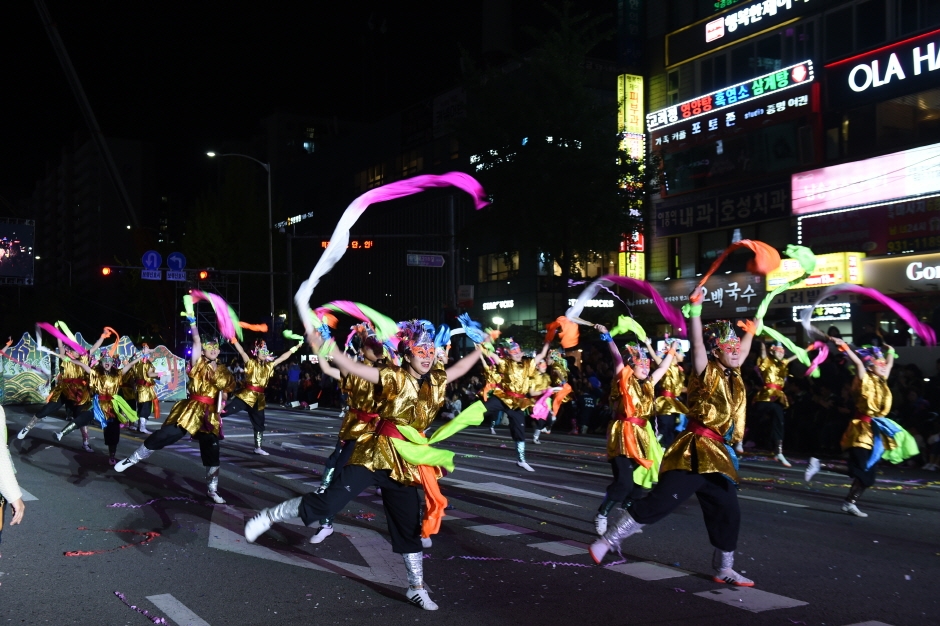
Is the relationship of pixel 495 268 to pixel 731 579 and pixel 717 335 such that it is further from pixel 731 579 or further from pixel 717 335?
pixel 731 579

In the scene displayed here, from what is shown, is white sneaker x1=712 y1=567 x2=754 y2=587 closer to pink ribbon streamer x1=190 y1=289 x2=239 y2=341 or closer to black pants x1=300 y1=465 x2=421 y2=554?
black pants x1=300 y1=465 x2=421 y2=554

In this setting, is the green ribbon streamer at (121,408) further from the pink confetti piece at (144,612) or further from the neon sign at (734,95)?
the neon sign at (734,95)

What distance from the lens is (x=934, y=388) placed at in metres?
14.8

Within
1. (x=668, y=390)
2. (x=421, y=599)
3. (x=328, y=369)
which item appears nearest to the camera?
(x=421, y=599)

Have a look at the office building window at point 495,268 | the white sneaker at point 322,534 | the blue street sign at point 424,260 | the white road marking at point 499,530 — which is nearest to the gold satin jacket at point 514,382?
the white road marking at point 499,530

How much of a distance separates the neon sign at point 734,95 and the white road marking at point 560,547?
843 inches

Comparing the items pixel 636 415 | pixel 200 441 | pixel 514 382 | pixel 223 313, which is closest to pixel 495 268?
pixel 514 382

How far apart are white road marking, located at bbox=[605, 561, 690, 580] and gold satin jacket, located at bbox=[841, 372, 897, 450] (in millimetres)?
3810

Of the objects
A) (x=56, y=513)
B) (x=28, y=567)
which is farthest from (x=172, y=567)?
(x=56, y=513)

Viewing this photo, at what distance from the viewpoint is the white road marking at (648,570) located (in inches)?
263

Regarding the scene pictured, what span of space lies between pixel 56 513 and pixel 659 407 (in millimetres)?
8600

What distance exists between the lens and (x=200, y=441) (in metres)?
10.2

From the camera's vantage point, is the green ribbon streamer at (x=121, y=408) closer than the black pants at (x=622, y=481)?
No

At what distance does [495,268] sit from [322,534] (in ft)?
107
